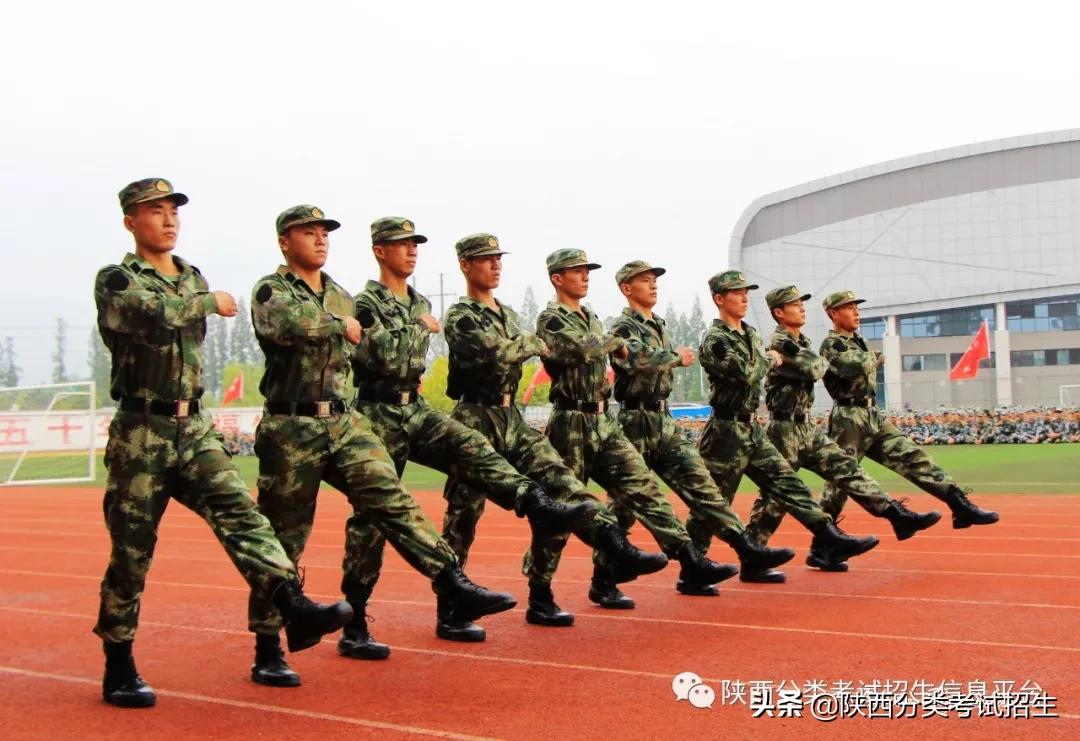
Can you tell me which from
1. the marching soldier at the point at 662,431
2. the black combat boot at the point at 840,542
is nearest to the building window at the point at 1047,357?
the black combat boot at the point at 840,542

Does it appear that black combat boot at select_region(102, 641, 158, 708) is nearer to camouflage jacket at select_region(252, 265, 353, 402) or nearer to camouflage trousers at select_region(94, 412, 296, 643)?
camouflage trousers at select_region(94, 412, 296, 643)

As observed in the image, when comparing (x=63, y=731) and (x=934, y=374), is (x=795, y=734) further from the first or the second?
(x=934, y=374)

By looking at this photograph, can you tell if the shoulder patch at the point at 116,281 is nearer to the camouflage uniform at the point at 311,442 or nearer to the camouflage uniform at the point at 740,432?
the camouflage uniform at the point at 311,442

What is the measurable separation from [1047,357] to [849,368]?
165 ft

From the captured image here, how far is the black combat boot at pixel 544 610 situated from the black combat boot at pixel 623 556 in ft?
1.65

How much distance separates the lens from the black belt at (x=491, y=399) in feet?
24.6

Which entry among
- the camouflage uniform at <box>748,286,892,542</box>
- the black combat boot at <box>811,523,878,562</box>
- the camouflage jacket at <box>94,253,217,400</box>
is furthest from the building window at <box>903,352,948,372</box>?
the camouflage jacket at <box>94,253,217,400</box>

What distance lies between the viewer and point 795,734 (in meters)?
4.86

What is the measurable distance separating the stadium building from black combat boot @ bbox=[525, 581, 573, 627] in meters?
47.8

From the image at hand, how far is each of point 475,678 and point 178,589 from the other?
14.5 feet

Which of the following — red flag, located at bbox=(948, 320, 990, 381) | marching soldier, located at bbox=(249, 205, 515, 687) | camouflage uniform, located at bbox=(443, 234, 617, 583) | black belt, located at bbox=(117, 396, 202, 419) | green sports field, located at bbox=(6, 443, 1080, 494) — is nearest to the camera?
black belt, located at bbox=(117, 396, 202, 419)

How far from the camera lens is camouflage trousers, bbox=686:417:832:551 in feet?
29.8

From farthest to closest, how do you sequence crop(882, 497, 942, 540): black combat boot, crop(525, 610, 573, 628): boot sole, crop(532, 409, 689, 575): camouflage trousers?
1. crop(882, 497, 942, 540): black combat boot
2. crop(532, 409, 689, 575): camouflage trousers
3. crop(525, 610, 573, 628): boot sole

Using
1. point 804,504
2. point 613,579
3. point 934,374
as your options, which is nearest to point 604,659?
point 613,579
